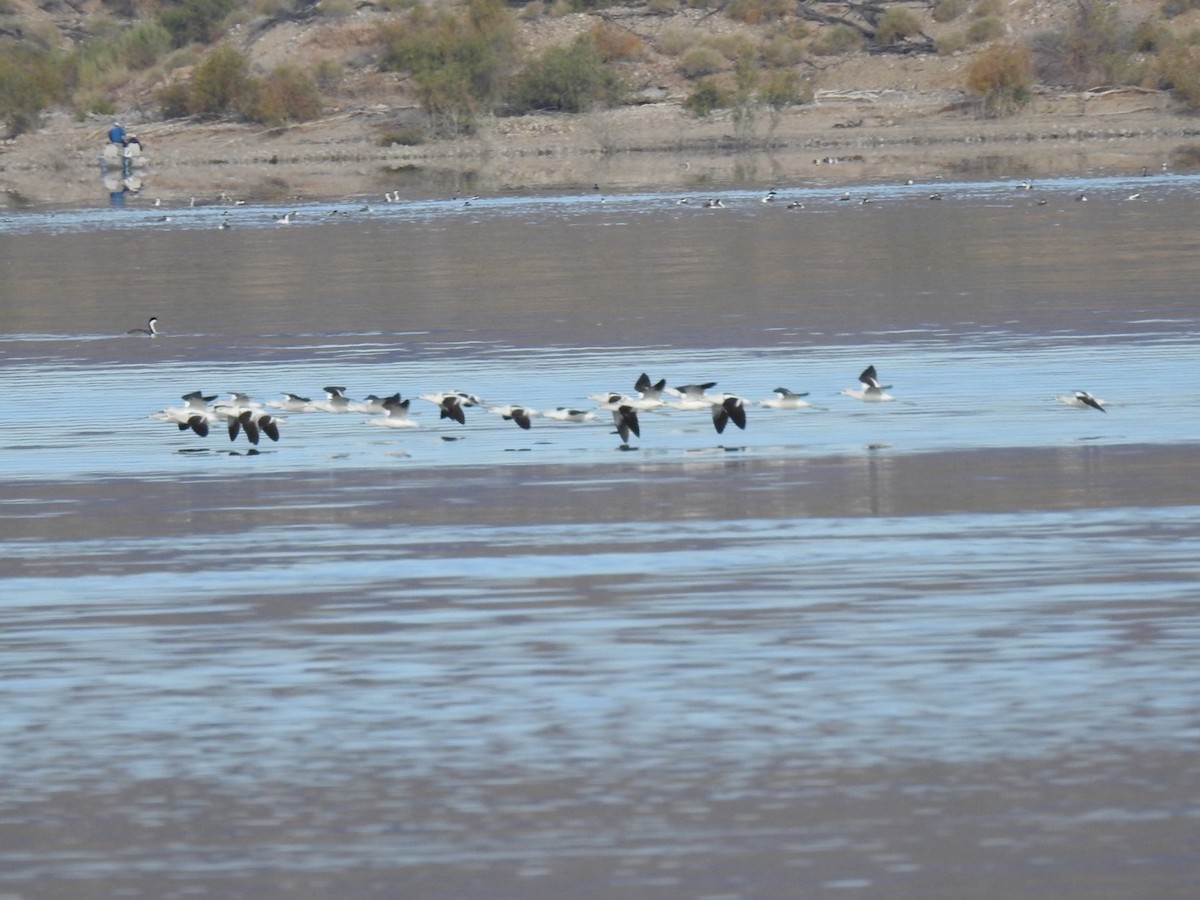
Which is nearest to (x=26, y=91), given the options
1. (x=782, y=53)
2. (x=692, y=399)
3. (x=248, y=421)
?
(x=782, y=53)

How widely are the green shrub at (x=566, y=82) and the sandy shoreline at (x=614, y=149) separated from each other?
0.59m

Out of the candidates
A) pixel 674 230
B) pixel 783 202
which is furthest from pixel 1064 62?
pixel 674 230

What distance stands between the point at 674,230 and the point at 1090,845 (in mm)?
28315

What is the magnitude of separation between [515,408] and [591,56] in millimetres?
51645

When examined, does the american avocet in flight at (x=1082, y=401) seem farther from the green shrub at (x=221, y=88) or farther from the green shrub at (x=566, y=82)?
the green shrub at (x=221, y=88)

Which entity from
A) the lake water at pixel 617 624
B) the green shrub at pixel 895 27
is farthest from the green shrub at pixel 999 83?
the lake water at pixel 617 624

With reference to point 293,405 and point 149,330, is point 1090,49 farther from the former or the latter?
point 293,405

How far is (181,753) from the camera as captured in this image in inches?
311

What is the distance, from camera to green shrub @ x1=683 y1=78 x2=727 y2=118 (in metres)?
63.3

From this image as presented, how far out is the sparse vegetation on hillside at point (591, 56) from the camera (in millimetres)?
63875

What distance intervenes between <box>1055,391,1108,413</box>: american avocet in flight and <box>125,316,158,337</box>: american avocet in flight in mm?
9605

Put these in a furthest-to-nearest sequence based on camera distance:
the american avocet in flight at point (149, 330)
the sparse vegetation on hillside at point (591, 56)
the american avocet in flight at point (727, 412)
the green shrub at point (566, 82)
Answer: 1. the green shrub at point (566, 82)
2. the sparse vegetation on hillside at point (591, 56)
3. the american avocet in flight at point (149, 330)
4. the american avocet in flight at point (727, 412)

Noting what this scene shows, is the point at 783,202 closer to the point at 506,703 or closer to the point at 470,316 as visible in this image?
the point at 470,316

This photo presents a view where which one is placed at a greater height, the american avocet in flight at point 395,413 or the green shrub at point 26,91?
the green shrub at point 26,91
